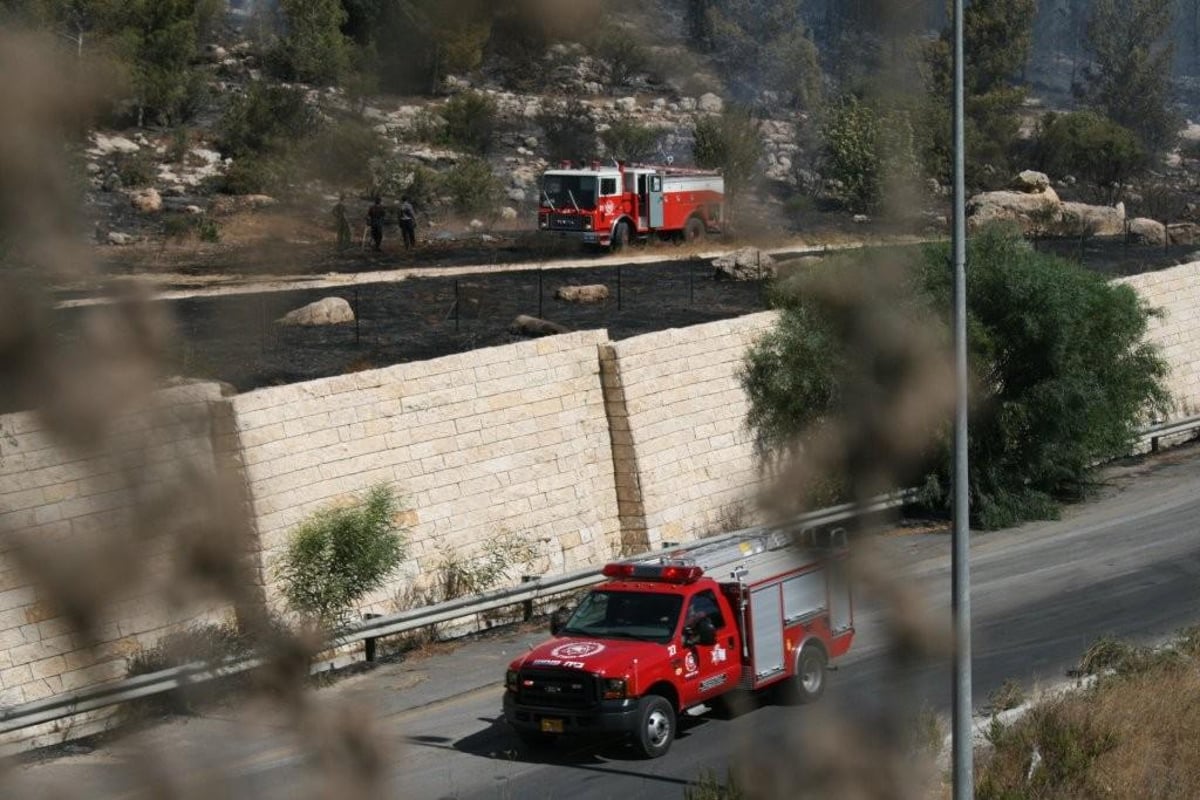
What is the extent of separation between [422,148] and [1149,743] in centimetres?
1062

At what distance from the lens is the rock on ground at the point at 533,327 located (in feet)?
80.8

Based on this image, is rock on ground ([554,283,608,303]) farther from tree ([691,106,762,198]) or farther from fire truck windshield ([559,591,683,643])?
tree ([691,106,762,198])

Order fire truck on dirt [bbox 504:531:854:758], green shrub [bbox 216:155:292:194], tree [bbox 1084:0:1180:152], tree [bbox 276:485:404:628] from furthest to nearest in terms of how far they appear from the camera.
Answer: tree [bbox 276:485:404:628]
fire truck on dirt [bbox 504:531:854:758]
tree [bbox 1084:0:1180:152]
green shrub [bbox 216:155:292:194]

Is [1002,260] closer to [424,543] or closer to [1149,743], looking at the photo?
[424,543]

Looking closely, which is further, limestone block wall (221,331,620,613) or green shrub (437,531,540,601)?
green shrub (437,531,540,601)

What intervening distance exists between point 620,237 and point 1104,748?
29.6 m

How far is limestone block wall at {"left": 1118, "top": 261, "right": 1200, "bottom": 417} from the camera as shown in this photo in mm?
30547

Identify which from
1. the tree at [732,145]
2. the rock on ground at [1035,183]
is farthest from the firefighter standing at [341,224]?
the rock on ground at [1035,183]

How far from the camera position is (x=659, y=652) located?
13.5m

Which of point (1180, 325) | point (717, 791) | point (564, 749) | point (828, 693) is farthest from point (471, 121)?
point (1180, 325)

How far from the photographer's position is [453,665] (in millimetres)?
16672

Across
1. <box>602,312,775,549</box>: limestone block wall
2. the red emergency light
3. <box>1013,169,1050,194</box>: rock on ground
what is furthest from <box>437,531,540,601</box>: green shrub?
<box>1013,169,1050,194</box>: rock on ground

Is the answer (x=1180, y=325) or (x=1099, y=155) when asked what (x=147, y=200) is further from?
(x=1099, y=155)

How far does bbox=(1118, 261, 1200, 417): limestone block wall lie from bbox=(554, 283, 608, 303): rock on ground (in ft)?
34.5
